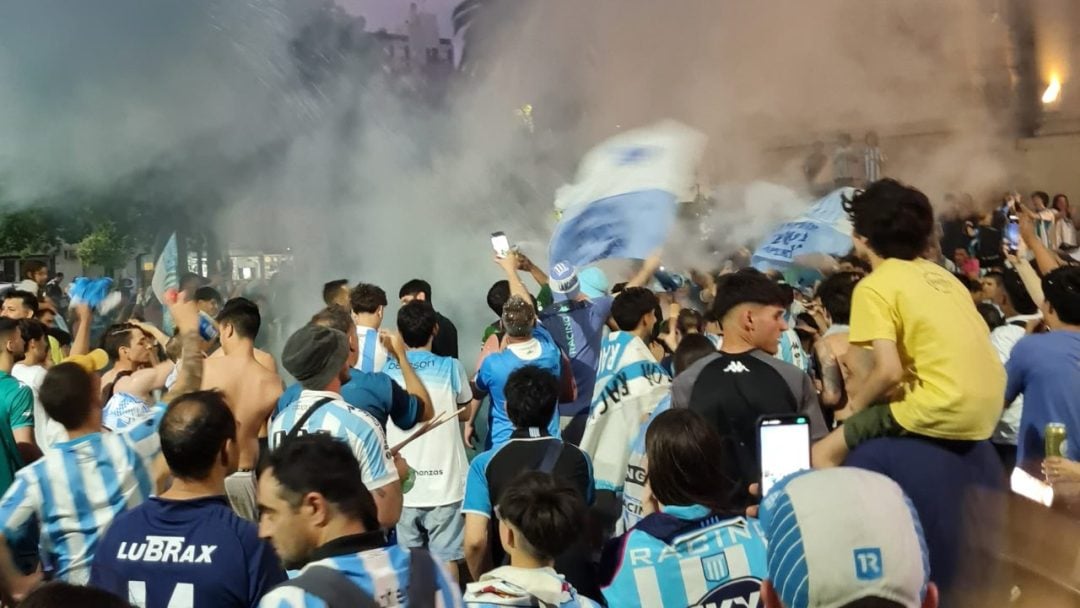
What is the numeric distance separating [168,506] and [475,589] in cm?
85

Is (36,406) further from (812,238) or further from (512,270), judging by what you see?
(812,238)

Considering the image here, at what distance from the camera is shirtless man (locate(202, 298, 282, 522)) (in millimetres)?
4121

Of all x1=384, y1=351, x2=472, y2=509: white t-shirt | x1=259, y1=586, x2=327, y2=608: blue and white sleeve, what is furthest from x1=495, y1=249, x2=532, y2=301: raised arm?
x1=259, y1=586, x2=327, y2=608: blue and white sleeve

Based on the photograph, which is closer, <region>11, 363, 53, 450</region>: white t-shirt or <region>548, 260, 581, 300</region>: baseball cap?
<region>11, 363, 53, 450</region>: white t-shirt

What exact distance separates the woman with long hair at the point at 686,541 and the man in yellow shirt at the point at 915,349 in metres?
0.55

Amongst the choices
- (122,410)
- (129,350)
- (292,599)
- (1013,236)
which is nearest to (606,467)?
(122,410)

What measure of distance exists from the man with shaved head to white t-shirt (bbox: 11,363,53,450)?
1421 mm

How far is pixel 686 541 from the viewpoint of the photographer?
2.64 meters

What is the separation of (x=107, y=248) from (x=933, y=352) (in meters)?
17.7

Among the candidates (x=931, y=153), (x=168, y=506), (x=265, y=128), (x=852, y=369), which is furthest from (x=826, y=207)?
(x=265, y=128)

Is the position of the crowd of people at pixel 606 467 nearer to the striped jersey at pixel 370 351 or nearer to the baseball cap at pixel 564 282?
the striped jersey at pixel 370 351

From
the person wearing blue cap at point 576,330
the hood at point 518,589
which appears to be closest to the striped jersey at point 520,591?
the hood at point 518,589

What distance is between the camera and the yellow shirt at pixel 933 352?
2.91 m

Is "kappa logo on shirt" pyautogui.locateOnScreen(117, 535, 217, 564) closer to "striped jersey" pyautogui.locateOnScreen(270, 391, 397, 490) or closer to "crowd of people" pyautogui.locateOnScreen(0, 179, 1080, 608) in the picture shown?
"crowd of people" pyautogui.locateOnScreen(0, 179, 1080, 608)
